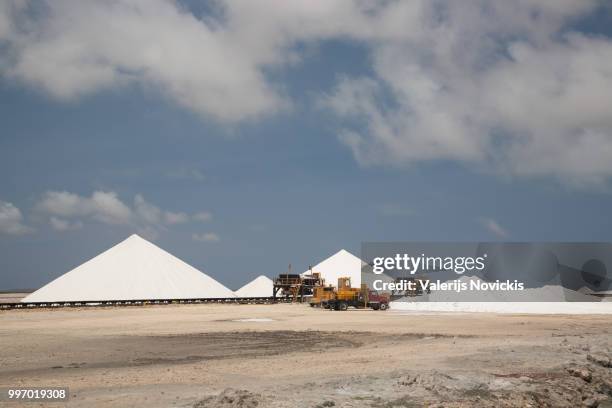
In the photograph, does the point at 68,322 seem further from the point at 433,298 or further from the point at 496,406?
the point at 433,298

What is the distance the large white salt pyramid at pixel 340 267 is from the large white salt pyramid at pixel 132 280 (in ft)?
66.7

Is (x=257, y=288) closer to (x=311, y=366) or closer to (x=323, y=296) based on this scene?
(x=323, y=296)

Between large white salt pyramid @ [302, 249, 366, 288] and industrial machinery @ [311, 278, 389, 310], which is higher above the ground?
large white salt pyramid @ [302, 249, 366, 288]

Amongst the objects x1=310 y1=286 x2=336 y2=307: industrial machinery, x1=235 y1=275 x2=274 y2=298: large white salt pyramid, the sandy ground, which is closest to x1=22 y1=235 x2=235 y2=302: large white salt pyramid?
x1=235 y1=275 x2=274 y2=298: large white salt pyramid

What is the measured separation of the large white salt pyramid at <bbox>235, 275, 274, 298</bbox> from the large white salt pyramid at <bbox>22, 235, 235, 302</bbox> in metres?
11.6

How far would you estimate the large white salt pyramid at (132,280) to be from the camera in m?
57.5

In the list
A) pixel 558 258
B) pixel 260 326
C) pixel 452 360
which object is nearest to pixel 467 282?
pixel 558 258

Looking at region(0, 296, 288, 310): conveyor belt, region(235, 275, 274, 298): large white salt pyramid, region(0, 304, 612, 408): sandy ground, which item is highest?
region(235, 275, 274, 298): large white salt pyramid

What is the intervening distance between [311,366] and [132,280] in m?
48.0

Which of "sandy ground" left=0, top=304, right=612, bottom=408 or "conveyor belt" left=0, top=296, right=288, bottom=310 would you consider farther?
"conveyor belt" left=0, top=296, right=288, bottom=310

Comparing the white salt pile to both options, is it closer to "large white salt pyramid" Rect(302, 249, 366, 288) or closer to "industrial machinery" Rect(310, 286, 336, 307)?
"industrial machinery" Rect(310, 286, 336, 307)

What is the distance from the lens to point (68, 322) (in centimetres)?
3494

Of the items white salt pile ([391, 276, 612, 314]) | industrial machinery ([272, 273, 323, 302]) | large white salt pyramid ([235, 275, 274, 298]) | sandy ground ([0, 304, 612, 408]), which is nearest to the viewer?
sandy ground ([0, 304, 612, 408])

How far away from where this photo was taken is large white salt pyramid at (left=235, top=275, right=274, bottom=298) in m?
79.9
